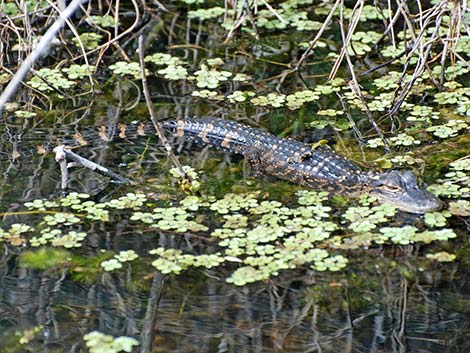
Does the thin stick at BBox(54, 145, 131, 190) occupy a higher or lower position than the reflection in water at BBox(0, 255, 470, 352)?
Result: higher

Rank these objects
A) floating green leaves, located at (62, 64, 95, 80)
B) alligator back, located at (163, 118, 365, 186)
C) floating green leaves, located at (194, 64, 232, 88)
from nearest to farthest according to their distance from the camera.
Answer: alligator back, located at (163, 118, 365, 186) → floating green leaves, located at (194, 64, 232, 88) → floating green leaves, located at (62, 64, 95, 80)

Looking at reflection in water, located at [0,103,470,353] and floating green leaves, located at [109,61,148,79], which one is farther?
floating green leaves, located at [109,61,148,79]

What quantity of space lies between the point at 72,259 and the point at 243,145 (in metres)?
1.85

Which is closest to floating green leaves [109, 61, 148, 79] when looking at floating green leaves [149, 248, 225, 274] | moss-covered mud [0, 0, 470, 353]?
moss-covered mud [0, 0, 470, 353]

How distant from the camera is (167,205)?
5.33 metres

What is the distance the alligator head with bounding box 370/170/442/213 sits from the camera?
205 inches

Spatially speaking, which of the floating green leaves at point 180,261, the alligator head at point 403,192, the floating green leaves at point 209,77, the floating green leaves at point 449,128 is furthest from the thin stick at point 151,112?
the floating green leaves at point 449,128

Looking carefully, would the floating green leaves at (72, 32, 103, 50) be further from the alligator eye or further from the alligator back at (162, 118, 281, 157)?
the alligator eye

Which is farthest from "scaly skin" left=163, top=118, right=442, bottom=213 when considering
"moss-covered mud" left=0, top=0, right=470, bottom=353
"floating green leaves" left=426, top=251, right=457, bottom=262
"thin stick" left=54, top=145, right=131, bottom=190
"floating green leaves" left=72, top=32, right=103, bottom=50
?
"floating green leaves" left=72, top=32, right=103, bottom=50

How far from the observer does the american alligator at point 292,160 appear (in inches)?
211

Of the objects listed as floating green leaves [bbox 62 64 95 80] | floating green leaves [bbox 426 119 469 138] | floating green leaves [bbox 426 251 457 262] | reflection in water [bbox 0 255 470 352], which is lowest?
reflection in water [bbox 0 255 470 352]

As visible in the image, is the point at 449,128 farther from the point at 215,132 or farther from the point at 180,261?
the point at 180,261

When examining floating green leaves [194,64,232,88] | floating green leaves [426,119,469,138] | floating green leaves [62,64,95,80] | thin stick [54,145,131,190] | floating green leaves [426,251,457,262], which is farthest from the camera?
floating green leaves [62,64,95,80]

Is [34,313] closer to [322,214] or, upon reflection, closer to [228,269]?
[228,269]
